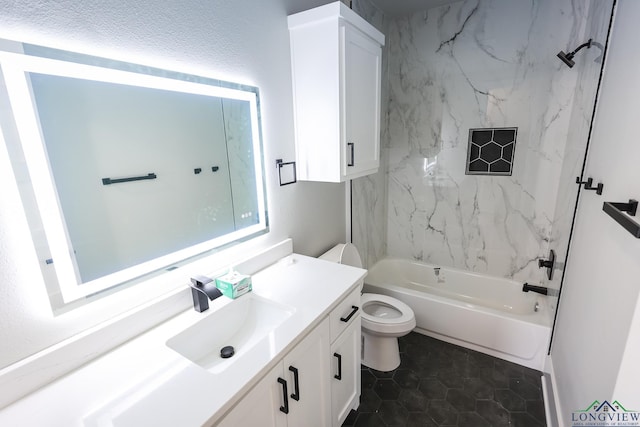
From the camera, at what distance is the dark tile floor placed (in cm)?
163

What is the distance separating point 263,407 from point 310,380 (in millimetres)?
286

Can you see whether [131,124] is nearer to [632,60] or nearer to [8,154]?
[8,154]

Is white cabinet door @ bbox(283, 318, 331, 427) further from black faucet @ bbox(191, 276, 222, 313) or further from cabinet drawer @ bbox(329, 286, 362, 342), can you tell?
black faucet @ bbox(191, 276, 222, 313)

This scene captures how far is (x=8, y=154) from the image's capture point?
75 cm

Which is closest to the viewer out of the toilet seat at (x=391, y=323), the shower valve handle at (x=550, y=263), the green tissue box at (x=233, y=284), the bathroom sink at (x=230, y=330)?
the bathroom sink at (x=230, y=330)

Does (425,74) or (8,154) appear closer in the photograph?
(8,154)

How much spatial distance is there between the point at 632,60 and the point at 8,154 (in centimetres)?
202

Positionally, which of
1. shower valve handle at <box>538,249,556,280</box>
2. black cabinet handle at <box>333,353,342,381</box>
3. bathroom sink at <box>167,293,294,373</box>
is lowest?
black cabinet handle at <box>333,353,342,381</box>

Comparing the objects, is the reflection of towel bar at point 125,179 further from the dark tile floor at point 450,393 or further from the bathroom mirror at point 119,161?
the dark tile floor at point 450,393

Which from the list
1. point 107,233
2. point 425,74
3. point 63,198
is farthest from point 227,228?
point 425,74

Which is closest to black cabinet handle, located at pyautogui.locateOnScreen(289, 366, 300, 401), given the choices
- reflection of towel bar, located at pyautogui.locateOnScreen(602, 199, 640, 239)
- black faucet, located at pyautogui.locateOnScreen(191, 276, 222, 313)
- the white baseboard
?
black faucet, located at pyautogui.locateOnScreen(191, 276, 222, 313)

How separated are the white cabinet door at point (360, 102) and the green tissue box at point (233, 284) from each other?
771mm

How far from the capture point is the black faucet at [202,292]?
1.09 meters

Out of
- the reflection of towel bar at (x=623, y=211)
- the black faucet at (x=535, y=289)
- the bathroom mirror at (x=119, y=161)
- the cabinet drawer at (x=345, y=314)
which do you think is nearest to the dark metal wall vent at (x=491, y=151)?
the black faucet at (x=535, y=289)
